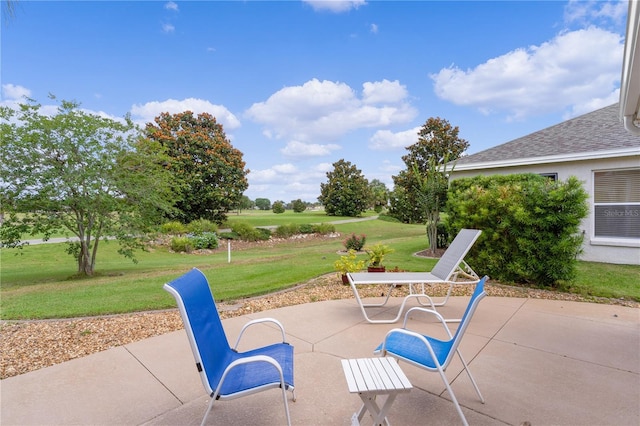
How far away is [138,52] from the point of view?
10.5m

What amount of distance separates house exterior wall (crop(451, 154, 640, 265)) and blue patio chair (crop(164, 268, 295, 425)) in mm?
9575

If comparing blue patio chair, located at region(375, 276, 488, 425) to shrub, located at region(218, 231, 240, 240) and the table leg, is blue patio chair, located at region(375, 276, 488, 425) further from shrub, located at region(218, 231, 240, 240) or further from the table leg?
shrub, located at region(218, 231, 240, 240)

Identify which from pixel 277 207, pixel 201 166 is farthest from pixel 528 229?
pixel 277 207

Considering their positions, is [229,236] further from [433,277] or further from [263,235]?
[433,277]

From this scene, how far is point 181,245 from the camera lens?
656 inches

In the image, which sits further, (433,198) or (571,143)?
(433,198)

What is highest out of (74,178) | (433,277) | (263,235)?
(74,178)

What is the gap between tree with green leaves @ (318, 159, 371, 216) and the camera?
42.7 metres

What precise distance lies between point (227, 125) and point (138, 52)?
18682mm

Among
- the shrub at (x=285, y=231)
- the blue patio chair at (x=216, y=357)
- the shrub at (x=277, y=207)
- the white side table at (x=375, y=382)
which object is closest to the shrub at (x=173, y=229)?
the shrub at (x=285, y=231)

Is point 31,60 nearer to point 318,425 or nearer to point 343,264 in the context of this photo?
point 343,264

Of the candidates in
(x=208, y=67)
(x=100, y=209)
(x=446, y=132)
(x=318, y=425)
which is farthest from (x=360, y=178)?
(x=318, y=425)

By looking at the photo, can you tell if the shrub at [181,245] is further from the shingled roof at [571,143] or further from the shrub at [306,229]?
the shingled roof at [571,143]

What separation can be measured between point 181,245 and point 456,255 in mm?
15062
